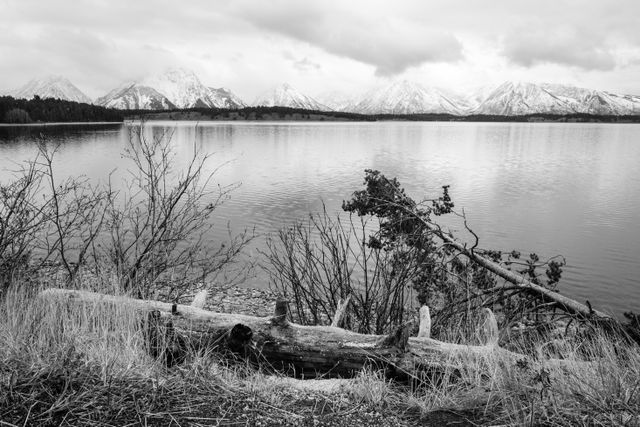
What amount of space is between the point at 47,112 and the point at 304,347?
535 feet

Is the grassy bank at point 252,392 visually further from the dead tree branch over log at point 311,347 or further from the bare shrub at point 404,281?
the bare shrub at point 404,281

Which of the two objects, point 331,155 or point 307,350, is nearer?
point 307,350

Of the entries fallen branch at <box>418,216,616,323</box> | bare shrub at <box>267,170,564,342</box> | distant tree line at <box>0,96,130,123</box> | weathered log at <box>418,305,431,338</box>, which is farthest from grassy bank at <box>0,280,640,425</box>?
distant tree line at <box>0,96,130,123</box>

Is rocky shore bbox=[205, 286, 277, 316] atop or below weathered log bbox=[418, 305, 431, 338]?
below

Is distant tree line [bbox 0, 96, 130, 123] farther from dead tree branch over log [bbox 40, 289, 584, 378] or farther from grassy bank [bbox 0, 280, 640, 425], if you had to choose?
grassy bank [bbox 0, 280, 640, 425]

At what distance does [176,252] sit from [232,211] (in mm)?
A: 7151

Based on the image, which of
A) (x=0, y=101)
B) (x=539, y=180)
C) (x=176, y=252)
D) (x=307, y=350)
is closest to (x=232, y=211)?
(x=176, y=252)

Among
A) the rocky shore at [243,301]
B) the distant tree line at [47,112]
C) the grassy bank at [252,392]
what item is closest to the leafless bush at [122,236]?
the rocky shore at [243,301]

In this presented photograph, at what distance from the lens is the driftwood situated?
4711 mm

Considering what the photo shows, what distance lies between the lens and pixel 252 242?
17.0 meters

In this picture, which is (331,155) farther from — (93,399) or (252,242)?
(93,399)

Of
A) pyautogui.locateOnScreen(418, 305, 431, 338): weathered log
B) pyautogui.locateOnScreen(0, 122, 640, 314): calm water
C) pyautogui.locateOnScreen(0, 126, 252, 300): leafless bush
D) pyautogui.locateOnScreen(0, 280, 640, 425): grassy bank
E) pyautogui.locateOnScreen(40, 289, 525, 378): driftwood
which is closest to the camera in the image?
pyautogui.locateOnScreen(0, 280, 640, 425): grassy bank

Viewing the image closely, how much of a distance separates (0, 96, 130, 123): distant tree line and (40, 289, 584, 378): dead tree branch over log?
148m

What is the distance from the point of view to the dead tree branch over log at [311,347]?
15.5 ft
